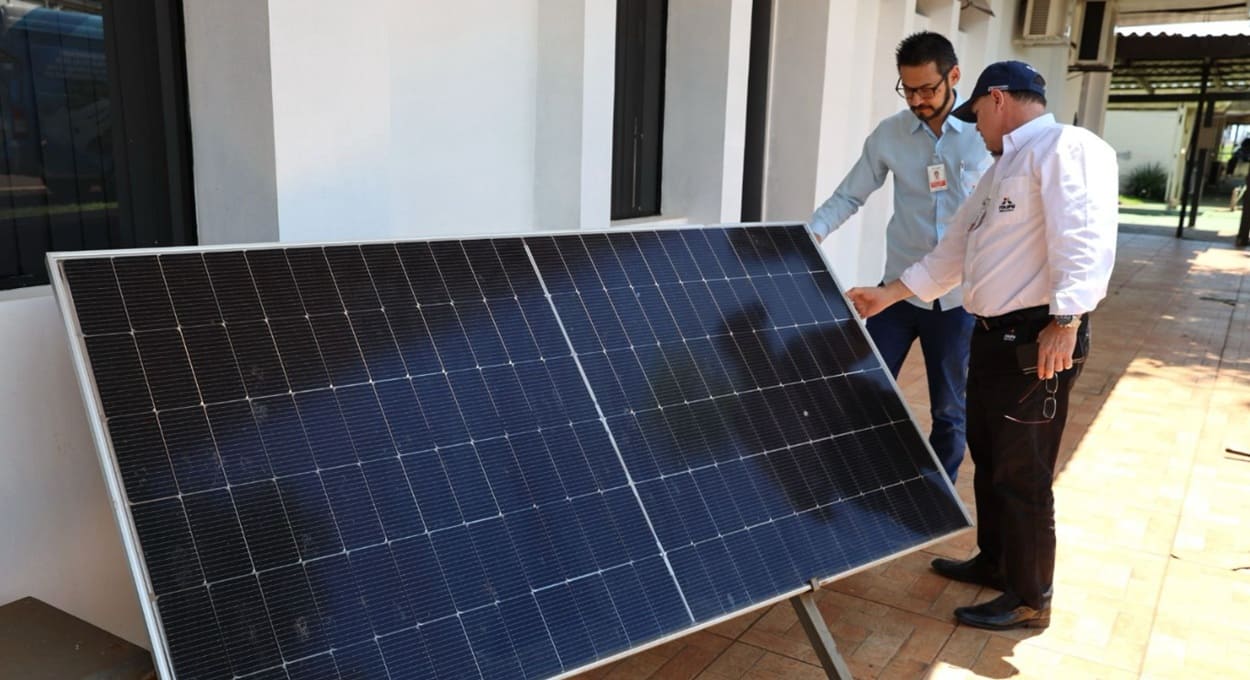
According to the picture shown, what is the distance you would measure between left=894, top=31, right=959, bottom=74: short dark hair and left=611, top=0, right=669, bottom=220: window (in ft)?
7.73

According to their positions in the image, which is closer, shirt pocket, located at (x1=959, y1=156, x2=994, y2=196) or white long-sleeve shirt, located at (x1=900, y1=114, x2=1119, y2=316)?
white long-sleeve shirt, located at (x1=900, y1=114, x2=1119, y2=316)

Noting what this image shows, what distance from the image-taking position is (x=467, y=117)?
4.79 metres

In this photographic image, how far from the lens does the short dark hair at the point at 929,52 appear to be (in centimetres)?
412

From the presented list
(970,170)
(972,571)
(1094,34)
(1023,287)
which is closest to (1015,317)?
(1023,287)

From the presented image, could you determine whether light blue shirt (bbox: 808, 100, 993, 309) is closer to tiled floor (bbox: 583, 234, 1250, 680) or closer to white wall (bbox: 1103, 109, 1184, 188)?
tiled floor (bbox: 583, 234, 1250, 680)

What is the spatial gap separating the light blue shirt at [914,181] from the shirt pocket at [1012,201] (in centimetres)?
68

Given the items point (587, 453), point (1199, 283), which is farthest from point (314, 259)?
point (1199, 283)

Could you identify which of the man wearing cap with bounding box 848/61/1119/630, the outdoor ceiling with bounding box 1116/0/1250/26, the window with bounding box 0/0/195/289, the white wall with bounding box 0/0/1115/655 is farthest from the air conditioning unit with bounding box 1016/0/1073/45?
the window with bounding box 0/0/195/289

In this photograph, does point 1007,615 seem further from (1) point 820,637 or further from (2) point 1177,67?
(2) point 1177,67

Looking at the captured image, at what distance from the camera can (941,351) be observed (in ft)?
14.8

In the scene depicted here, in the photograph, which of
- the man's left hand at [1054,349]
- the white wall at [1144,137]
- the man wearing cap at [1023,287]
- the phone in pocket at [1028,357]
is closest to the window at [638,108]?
the man wearing cap at [1023,287]

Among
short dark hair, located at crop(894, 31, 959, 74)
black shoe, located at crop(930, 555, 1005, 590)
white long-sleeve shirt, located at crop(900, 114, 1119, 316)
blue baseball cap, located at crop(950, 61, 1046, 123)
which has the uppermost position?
short dark hair, located at crop(894, 31, 959, 74)

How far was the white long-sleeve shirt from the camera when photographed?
11.2 ft

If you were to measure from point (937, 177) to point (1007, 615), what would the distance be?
69.7 inches
